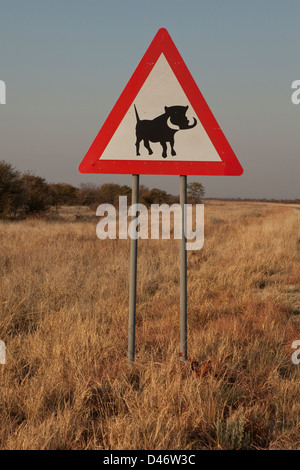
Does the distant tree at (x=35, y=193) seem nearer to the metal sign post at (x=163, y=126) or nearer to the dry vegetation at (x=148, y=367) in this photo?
the dry vegetation at (x=148, y=367)

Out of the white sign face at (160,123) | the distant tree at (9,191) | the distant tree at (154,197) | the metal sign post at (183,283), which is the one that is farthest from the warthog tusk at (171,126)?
the distant tree at (154,197)

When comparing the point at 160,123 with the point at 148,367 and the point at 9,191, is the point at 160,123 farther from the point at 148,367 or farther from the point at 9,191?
the point at 9,191

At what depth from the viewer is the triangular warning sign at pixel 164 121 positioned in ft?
9.80

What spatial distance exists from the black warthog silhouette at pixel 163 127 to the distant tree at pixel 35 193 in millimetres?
24039

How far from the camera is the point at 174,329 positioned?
A: 4.04 meters

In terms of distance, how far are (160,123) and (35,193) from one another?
2627cm

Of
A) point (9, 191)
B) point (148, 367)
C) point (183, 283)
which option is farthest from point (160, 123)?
point (9, 191)

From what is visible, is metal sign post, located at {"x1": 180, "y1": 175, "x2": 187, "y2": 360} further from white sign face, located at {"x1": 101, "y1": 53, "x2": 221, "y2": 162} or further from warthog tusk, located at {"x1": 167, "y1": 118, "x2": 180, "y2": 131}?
warthog tusk, located at {"x1": 167, "y1": 118, "x2": 180, "y2": 131}

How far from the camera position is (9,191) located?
24.4 metres

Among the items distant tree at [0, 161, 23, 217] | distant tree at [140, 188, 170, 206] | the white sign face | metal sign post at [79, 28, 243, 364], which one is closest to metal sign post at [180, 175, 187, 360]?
metal sign post at [79, 28, 243, 364]

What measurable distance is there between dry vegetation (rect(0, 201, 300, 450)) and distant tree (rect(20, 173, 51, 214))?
69.3 ft

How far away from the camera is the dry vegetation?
2201mm
